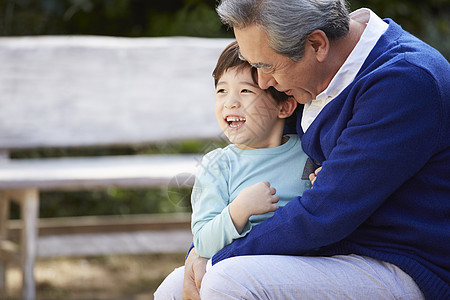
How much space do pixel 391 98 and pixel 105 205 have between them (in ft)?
13.8

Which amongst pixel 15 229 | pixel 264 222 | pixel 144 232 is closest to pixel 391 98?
pixel 264 222

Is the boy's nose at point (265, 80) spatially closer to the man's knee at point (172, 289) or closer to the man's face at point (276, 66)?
the man's face at point (276, 66)

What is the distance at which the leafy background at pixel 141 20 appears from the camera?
15.3 ft

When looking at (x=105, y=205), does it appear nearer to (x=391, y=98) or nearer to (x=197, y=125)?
(x=197, y=125)

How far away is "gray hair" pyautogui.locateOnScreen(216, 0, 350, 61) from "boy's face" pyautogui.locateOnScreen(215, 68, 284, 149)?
8.1 inches

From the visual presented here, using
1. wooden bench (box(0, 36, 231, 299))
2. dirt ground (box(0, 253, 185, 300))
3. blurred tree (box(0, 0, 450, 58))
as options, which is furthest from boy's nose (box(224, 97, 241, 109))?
blurred tree (box(0, 0, 450, 58))

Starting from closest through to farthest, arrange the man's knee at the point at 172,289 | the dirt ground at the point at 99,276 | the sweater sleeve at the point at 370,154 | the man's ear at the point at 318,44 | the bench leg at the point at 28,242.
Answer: the sweater sleeve at the point at 370,154
the man's ear at the point at 318,44
the man's knee at the point at 172,289
the bench leg at the point at 28,242
the dirt ground at the point at 99,276

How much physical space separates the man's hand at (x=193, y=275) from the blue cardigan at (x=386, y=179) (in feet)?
0.45

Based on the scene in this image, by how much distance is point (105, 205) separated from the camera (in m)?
5.44

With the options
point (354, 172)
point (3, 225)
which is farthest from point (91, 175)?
point (354, 172)

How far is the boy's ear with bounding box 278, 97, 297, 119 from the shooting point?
1883mm

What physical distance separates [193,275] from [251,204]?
0.29 m

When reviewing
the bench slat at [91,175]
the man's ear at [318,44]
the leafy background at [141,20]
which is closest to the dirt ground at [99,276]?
the leafy background at [141,20]

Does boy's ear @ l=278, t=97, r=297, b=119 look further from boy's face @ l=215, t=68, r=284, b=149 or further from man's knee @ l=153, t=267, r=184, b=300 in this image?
man's knee @ l=153, t=267, r=184, b=300
